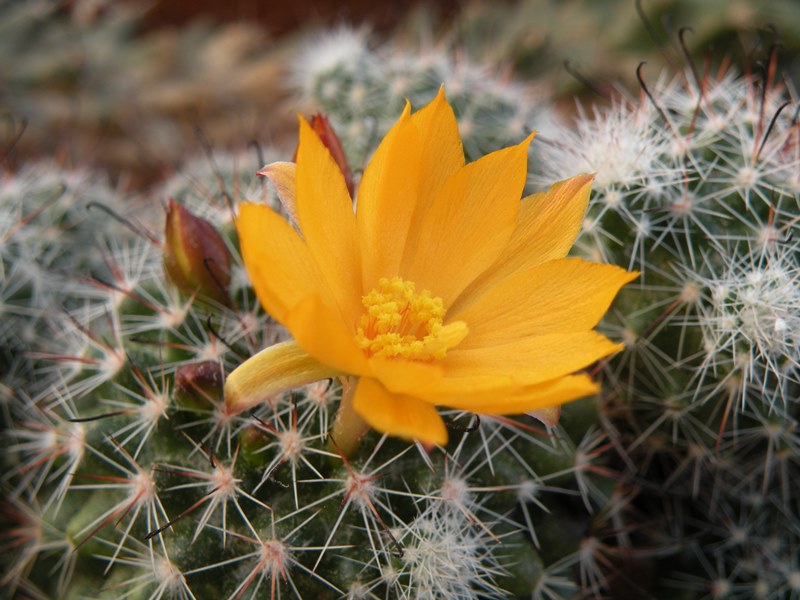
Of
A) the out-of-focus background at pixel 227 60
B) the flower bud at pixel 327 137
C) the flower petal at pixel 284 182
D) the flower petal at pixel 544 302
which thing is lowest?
the out-of-focus background at pixel 227 60

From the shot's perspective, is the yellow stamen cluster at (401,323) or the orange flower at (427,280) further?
the yellow stamen cluster at (401,323)

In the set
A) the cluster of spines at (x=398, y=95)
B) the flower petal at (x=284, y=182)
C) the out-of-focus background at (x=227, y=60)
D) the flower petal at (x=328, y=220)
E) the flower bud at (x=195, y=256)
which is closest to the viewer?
the flower petal at (x=328, y=220)

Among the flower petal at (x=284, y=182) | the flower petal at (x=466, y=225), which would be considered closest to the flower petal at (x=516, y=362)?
the flower petal at (x=466, y=225)

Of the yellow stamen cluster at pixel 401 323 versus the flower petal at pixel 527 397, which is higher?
the flower petal at pixel 527 397

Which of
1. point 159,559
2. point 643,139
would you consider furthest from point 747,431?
point 159,559

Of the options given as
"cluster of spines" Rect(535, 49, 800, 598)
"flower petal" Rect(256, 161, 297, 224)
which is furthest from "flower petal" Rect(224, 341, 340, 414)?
"cluster of spines" Rect(535, 49, 800, 598)

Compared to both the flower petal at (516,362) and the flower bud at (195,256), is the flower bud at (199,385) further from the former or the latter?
the flower petal at (516,362)

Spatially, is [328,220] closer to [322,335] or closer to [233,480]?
[322,335]

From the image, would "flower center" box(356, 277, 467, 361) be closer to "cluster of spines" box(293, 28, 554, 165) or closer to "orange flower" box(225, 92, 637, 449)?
"orange flower" box(225, 92, 637, 449)

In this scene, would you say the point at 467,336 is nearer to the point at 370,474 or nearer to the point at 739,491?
the point at 370,474
